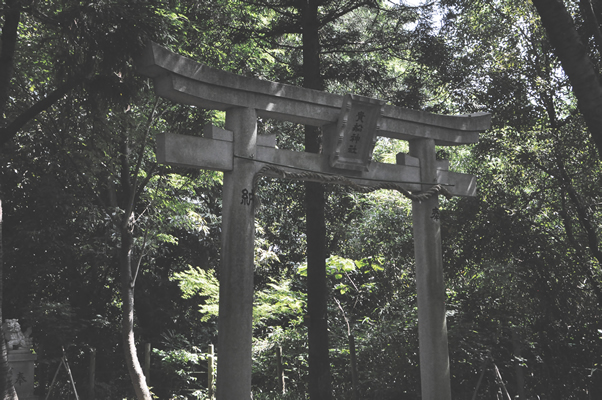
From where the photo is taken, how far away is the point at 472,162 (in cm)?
Answer: 977

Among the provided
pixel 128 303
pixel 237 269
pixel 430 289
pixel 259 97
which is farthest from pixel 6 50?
pixel 430 289

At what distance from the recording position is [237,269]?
16.1ft

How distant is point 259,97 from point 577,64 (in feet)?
9.40

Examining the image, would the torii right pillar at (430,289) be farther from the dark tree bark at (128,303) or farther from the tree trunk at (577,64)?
the dark tree bark at (128,303)

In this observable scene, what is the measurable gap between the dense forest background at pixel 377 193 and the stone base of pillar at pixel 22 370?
1.58m

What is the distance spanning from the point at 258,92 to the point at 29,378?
6.85 meters

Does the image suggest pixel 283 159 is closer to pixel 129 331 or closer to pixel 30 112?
pixel 30 112

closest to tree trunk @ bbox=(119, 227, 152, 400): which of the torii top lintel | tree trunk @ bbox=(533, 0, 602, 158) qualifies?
the torii top lintel

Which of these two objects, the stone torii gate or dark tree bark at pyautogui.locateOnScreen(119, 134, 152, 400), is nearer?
the stone torii gate

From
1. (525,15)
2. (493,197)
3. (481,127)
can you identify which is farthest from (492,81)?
(481,127)

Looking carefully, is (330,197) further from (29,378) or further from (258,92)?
(258,92)

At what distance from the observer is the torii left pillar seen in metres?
4.82

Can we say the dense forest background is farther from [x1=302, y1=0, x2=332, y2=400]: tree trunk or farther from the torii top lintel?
the torii top lintel

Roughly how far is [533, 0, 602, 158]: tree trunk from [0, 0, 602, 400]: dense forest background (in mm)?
932
